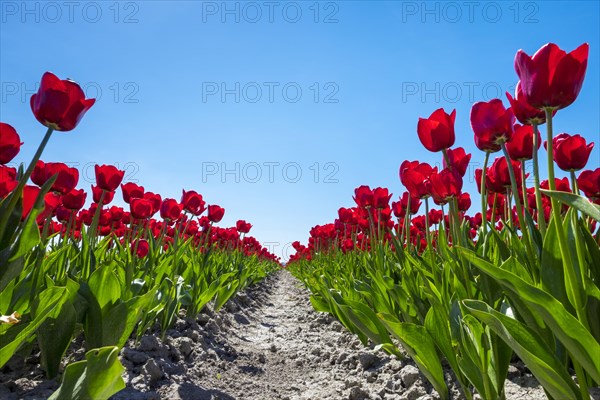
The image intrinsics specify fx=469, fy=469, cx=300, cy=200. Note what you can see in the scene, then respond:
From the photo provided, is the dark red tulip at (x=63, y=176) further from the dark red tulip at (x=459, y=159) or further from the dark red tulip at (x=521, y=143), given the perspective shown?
the dark red tulip at (x=521, y=143)

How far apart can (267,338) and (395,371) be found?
254cm

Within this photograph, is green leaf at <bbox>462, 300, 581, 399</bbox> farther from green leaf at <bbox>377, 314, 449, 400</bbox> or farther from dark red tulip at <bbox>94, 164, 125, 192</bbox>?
dark red tulip at <bbox>94, 164, 125, 192</bbox>

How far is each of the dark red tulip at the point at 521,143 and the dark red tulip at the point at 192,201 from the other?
11.9 ft

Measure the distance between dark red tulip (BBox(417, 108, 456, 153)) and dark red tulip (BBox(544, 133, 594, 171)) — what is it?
503 mm

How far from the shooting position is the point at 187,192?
5.27 meters

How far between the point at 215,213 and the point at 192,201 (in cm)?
155

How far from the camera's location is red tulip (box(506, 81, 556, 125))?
1932mm

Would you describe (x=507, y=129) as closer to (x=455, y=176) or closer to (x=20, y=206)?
(x=455, y=176)

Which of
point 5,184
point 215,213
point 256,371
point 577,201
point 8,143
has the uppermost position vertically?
point 215,213

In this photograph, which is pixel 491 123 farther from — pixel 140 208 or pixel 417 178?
pixel 140 208

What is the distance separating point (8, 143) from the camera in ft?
6.82

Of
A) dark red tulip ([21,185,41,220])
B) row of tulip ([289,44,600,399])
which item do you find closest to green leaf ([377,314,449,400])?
row of tulip ([289,44,600,399])

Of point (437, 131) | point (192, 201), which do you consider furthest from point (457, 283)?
point (192, 201)

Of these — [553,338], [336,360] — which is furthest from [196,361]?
[553,338]
